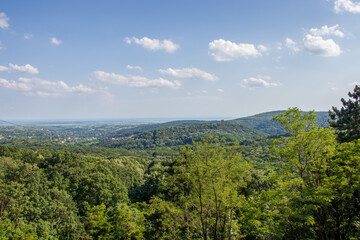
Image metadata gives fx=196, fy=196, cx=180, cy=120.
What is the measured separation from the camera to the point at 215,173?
14461mm

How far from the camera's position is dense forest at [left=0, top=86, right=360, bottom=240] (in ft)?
41.4

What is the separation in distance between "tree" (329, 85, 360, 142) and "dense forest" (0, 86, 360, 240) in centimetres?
11

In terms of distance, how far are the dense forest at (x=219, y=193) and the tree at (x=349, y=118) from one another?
0.37 ft

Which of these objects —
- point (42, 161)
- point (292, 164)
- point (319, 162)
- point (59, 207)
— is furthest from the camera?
point (42, 161)

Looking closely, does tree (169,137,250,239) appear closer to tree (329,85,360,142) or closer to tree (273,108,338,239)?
tree (273,108,338,239)

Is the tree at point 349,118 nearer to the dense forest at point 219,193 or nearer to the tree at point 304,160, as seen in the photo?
the dense forest at point 219,193

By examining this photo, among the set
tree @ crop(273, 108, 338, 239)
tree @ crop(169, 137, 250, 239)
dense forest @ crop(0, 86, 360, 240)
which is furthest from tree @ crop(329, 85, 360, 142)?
tree @ crop(169, 137, 250, 239)

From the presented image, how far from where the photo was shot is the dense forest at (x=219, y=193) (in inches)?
497

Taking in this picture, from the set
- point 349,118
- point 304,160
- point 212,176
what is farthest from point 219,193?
point 349,118

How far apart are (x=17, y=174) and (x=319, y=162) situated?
45.1 metres

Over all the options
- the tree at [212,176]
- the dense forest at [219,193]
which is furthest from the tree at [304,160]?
the tree at [212,176]

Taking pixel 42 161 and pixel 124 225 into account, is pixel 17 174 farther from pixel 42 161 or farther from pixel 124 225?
pixel 124 225

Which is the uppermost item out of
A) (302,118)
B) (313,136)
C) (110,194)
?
(302,118)

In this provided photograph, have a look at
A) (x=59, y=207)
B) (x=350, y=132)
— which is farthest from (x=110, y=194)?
(x=350, y=132)
